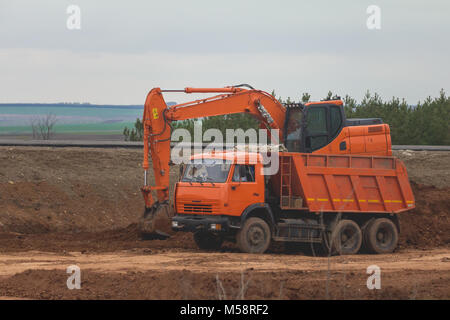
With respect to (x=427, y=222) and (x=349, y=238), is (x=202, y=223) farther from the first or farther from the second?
(x=427, y=222)

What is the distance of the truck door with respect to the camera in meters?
21.5

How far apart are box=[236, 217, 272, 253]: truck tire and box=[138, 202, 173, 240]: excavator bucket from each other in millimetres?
2680

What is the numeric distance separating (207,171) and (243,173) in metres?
0.99

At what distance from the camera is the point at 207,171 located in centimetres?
2177

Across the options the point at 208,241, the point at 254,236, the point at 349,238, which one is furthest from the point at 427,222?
the point at 208,241


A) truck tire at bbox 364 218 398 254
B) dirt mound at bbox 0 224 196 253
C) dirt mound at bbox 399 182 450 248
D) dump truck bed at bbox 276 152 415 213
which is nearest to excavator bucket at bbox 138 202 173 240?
dirt mound at bbox 0 224 196 253

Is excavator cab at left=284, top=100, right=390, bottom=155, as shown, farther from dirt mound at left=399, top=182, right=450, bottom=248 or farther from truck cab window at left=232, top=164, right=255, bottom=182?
dirt mound at left=399, top=182, right=450, bottom=248

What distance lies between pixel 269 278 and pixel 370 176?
8.66 m

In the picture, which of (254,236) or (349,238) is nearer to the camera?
(254,236)

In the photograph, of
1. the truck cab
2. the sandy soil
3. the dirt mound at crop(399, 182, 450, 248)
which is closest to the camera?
the sandy soil

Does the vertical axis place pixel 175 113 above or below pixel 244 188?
above

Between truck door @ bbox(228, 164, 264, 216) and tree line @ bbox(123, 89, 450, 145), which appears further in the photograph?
tree line @ bbox(123, 89, 450, 145)

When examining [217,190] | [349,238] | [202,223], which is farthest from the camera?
[349,238]
